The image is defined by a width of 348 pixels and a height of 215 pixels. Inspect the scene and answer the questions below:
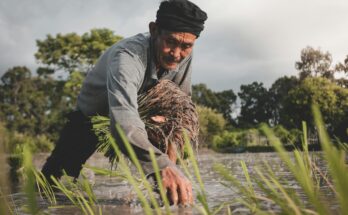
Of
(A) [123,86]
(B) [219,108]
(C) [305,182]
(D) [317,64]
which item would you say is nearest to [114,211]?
(A) [123,86]

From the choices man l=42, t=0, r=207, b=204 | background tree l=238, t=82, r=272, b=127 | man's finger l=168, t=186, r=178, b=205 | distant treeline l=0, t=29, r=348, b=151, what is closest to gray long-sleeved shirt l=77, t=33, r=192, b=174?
man l=42, t=0, r=207, b=204

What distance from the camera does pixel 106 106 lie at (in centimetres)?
309

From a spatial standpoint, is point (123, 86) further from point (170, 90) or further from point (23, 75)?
point (23, 75)

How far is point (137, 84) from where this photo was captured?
223 cm

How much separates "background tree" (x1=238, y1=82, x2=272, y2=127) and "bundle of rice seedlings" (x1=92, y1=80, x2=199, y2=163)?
194 ft

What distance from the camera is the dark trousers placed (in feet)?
10.9

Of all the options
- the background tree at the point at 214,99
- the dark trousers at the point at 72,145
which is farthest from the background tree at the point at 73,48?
the background tree at the point at 214,99

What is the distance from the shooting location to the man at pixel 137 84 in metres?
1.70

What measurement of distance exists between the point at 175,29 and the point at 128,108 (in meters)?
0.69

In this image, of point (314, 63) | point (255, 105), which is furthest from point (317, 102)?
point (255, 105)

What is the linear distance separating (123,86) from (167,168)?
543 millimetres

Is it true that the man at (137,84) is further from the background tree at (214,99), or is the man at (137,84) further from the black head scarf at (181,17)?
the background tree at (214,99)

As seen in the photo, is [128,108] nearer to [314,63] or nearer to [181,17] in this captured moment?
[181,17]

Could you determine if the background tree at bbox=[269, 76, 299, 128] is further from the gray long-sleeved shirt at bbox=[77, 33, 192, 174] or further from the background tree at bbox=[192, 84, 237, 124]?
the gray long-sleeved shirt at bbox=[77, 33, 192, 174]
